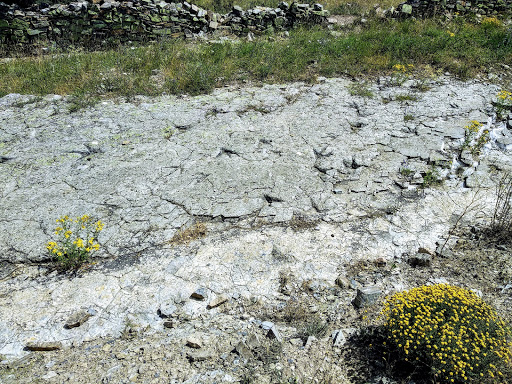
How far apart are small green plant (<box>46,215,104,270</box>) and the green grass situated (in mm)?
2921

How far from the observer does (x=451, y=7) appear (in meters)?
9.40

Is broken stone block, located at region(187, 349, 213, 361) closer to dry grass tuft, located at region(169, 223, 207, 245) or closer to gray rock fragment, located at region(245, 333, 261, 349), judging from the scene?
gray rock fragment, located at region(245, 333, 261, 349)

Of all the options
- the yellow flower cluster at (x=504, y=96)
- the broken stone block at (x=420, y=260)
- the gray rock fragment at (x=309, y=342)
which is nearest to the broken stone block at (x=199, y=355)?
the gray rock fragment at (x=309, y=342)

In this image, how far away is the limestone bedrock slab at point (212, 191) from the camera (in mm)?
3188

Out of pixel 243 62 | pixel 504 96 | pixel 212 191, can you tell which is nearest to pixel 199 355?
pixel 212 191

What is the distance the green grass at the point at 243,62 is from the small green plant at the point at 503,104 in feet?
2.76

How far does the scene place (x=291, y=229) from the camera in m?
3.79

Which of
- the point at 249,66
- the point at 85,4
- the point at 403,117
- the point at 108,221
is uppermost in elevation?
the point at 85,4

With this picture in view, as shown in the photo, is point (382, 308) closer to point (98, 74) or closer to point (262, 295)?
point (262, 295)

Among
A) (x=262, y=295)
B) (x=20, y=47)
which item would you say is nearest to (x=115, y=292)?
(x=262, y=295)

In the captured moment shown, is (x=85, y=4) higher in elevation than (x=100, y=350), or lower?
higher

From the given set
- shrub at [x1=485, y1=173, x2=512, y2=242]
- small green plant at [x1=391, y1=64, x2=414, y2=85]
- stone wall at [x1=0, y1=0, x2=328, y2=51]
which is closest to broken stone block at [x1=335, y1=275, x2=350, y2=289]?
shrub at [x1=485, y1=173, x2=512, y2=242]

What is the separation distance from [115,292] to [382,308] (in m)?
2.19

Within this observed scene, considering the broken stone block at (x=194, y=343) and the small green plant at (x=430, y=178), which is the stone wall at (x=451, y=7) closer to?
the small green plant at (x=430, y=178)
